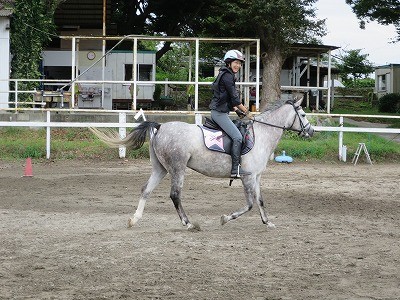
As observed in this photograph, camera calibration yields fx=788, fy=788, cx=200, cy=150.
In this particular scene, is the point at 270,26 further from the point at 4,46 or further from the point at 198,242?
the point at 198,242

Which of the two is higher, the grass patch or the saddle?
the saddle

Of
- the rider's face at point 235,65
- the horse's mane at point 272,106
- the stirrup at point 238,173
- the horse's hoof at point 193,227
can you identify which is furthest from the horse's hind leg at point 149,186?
the horse's mane at point 272,106

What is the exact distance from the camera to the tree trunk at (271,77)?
103 feet

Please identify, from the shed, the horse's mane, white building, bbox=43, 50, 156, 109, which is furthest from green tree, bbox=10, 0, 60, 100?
the shed

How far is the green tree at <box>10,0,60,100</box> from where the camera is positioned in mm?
30875

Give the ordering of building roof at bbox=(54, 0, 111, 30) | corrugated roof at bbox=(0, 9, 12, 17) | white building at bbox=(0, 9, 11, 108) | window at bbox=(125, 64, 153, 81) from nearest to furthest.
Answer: corrugated roof at bbox=(0, 9, 12, 17), white building at bbox=(0, 9, 11, 108), window at bbox=(125, 64, 153, 81), building roof at bbox=(54, 0, 111, 30)

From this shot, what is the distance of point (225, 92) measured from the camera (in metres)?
11.5

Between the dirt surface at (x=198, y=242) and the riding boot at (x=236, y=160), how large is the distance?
31.3 inches

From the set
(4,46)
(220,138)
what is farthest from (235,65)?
(4,46)

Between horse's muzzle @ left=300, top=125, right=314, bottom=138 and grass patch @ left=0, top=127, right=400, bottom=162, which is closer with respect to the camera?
horse's muzzle @ left=300, top=125, right=314, bottom=138

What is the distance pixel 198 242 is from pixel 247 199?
157cm

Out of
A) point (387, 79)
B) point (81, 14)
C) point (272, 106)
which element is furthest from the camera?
point (387, 79)

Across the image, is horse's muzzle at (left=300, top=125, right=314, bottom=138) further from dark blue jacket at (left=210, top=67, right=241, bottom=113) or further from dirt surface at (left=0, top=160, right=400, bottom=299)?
dark blue jacket at (left=210, top=67, right=241, bottom=113)

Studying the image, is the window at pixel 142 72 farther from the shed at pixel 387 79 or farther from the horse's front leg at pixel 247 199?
the shed at pixel 387 79
